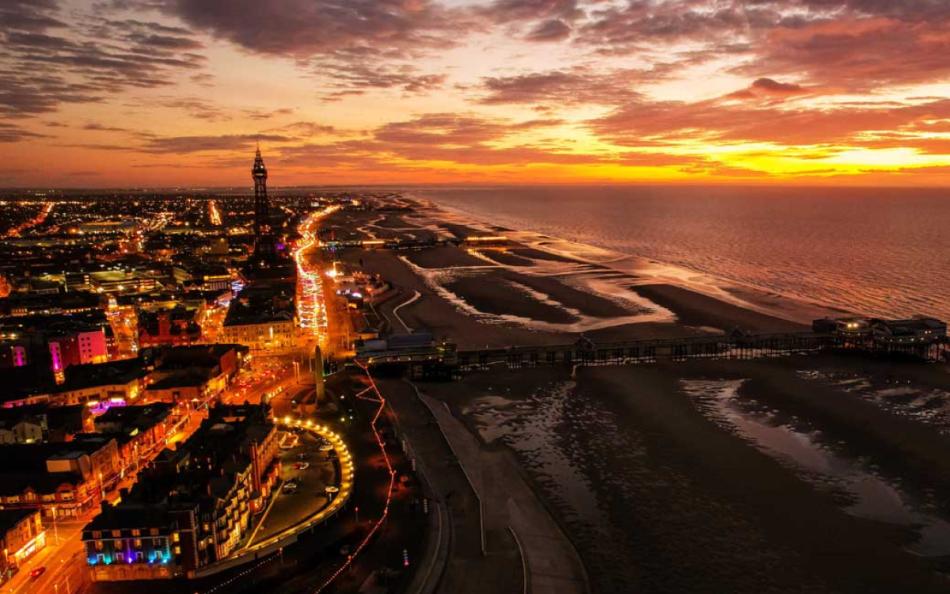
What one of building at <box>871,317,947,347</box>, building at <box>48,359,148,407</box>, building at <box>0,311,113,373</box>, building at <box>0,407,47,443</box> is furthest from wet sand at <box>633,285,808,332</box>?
building at <box>0,407,47,443</box>

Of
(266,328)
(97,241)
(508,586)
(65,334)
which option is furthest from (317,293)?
(97,241)

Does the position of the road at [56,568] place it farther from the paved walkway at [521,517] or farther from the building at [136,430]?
the paved walkway at [521,517]

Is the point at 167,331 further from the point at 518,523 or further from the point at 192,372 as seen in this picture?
the point at 518,523

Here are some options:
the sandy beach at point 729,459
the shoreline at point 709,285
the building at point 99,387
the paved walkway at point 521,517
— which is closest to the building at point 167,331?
the building at point 99,387

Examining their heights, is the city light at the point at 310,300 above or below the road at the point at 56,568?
above

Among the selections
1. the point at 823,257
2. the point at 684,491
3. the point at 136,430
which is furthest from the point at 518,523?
the point at 823,257

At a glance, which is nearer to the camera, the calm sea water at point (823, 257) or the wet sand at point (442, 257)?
the calm sea water at point (823, 257)

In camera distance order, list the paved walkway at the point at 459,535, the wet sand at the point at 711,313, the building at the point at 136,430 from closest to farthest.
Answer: the paved walkway at the point at 459,535 → the building at the point at 136,430 → the wet sand at the point at 711,313

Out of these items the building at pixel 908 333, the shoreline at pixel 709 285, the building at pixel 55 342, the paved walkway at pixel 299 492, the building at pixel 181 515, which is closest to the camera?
the building at pixel 181 515
